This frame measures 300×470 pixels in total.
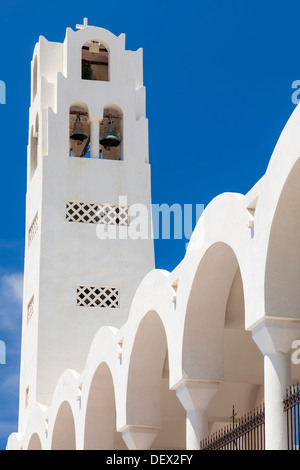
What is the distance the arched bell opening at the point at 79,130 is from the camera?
22980 mm

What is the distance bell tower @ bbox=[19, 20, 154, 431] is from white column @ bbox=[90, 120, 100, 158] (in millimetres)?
22

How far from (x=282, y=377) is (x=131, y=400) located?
5.20 m

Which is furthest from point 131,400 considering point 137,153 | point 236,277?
point 137,153

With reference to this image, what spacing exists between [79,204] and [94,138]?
156 cm

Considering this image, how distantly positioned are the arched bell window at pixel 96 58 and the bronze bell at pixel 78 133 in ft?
6.08

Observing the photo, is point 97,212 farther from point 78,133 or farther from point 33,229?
point 78,133

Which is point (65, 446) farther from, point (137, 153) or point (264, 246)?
point (264, 246)

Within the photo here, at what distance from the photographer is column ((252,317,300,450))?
422 inches

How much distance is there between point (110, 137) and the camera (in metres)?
22.9

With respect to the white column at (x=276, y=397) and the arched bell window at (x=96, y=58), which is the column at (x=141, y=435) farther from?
the arched bell window at (x=96, y=58)

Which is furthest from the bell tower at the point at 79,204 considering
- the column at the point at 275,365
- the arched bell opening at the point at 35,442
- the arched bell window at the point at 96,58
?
the column at the point at 275,365

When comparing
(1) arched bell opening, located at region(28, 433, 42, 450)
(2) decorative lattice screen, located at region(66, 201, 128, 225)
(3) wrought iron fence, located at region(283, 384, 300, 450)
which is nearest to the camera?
(3) wrought iron fence, located at region(283, 384, 300, 450)

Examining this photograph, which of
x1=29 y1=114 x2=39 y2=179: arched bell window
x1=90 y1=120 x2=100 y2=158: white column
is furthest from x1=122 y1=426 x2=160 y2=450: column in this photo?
x1=29 y1=114 x2=39 y2=179: arched bell window

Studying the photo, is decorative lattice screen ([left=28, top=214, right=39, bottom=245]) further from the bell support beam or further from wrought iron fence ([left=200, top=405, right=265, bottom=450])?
wrought iron fence ([left=200, top=405, right=265, bottom=450])
